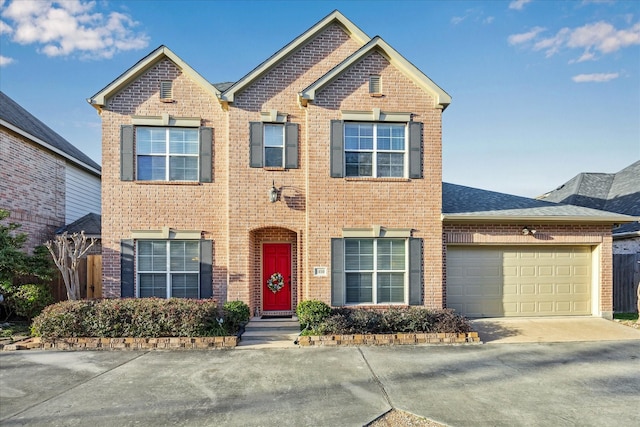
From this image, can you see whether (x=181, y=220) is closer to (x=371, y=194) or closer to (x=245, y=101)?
(x=245, y=101)

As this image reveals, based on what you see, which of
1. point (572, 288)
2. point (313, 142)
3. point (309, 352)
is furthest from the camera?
point (572, 288)

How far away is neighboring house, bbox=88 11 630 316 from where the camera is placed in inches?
383

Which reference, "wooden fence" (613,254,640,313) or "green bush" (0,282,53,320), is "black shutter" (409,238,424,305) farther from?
"green bush" (0,282,53,320)

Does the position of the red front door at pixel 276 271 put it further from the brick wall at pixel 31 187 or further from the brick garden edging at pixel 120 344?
the brick wall at pixel 31 187

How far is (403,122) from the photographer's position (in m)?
9.95

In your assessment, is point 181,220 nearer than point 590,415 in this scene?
No

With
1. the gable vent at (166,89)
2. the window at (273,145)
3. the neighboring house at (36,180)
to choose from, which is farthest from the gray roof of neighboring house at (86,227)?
the window at (273,145)

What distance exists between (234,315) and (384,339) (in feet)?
12.0

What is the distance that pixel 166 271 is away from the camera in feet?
32.8

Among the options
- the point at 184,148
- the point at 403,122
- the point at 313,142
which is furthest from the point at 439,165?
the point at 184,148

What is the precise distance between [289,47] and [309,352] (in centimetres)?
826

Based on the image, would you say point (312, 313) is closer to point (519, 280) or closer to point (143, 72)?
point (519, 280)

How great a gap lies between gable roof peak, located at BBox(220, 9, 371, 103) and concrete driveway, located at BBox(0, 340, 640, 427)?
22.3 feet

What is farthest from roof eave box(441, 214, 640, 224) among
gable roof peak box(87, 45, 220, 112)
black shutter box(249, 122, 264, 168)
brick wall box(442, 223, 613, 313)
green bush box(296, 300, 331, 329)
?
gable roof peak box(87, 45, 220, 112)
